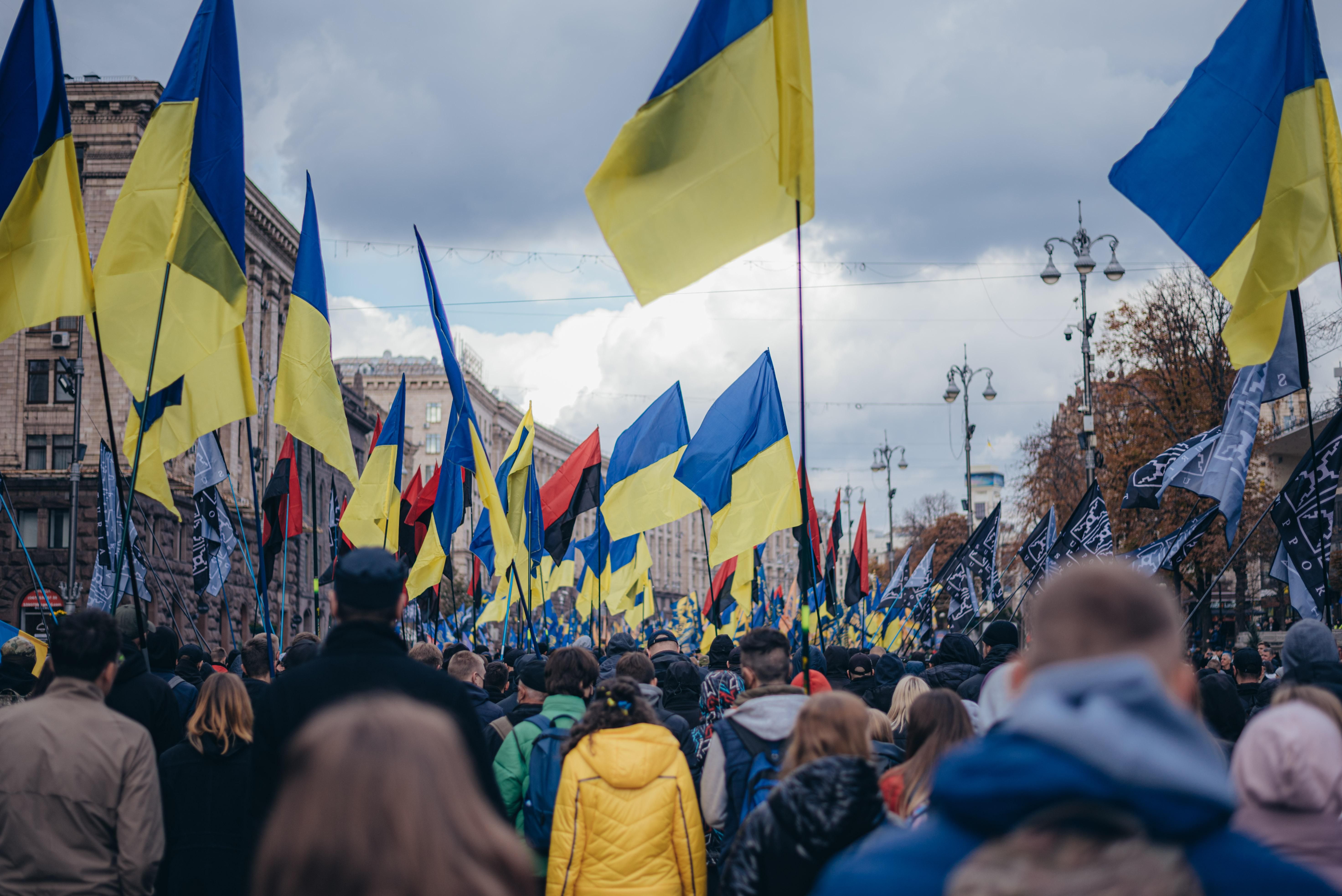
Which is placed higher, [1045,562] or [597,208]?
[597,208]

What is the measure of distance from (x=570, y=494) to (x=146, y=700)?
12.3 metres

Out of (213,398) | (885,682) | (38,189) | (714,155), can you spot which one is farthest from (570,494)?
(714,155)

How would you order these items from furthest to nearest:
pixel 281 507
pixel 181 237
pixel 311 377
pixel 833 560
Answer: pixel 833 560 < pixel 281 507 < pixel 311 377 < pixel 181 237

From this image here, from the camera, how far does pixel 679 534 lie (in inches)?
5723

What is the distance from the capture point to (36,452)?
38.3 meters

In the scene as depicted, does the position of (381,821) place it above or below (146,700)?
above

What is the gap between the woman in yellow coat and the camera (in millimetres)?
4691

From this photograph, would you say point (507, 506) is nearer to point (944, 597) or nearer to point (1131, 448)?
point (1131, 448)

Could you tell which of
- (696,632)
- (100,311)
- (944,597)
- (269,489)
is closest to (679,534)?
(944,597)

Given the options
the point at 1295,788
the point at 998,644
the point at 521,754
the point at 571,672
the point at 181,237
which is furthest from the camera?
the point at 998,644

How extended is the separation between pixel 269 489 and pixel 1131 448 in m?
24.4

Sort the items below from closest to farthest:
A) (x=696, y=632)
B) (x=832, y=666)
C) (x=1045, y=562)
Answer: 1. (x=832, y=666)
2. (x=1045, y=562)
3. (x=696, y=632)

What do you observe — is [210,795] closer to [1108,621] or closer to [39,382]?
[1108,621]

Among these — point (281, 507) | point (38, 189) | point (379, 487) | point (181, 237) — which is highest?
point (38, 189)
